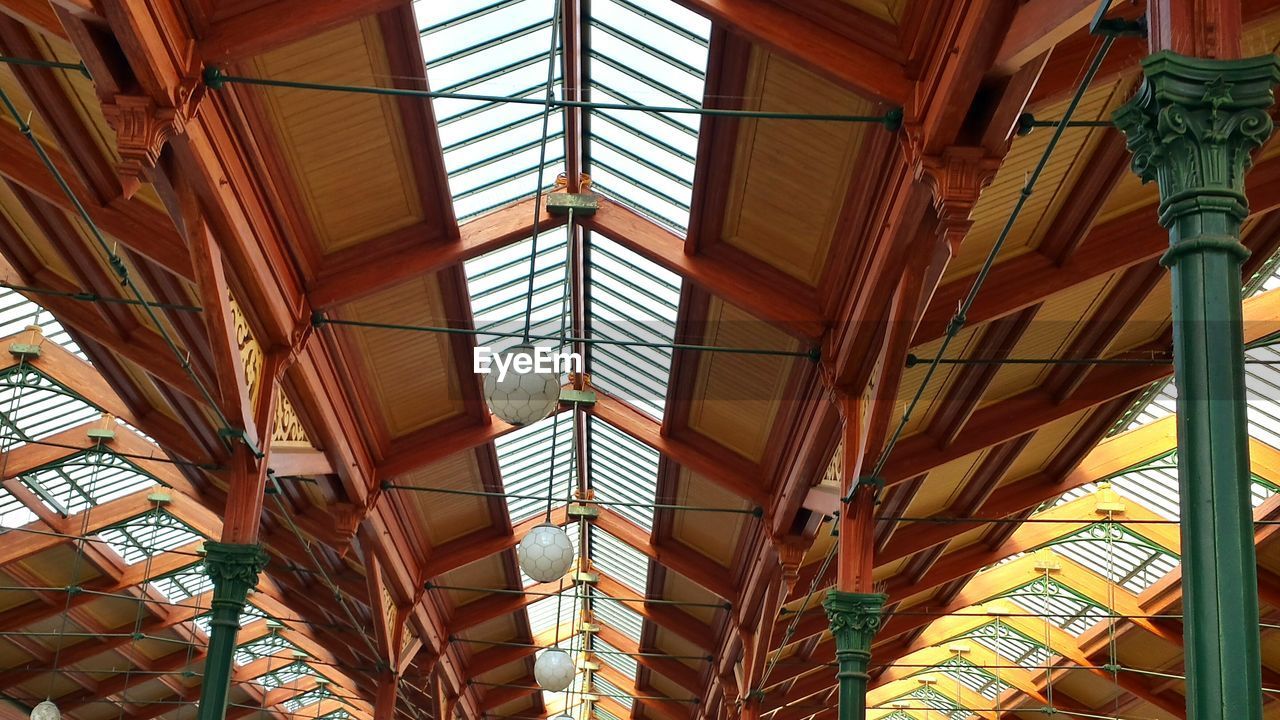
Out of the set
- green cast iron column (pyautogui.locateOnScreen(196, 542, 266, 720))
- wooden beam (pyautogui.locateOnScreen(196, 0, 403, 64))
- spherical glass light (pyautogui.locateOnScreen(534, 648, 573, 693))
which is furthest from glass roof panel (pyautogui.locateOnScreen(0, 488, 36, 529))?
wooden beam (pyautogui.locateOnScreen(196, 0, 403, 64))

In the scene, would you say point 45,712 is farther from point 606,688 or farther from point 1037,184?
point 606,688

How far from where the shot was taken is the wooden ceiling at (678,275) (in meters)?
10.5

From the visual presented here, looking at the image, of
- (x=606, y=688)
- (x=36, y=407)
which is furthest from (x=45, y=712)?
(x=606, y=688)

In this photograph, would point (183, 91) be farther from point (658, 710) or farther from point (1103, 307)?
point (658, 710)

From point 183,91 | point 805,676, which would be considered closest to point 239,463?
point 183,91

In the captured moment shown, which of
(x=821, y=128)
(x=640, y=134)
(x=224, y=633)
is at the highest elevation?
(x=640, y=134)

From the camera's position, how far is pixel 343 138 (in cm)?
1308

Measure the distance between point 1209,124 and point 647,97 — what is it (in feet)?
28.6

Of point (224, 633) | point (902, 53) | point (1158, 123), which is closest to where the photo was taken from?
point (1158, 123)

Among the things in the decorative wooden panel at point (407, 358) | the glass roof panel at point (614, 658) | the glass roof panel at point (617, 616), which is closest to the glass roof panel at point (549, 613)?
the glass roof panel at point (617, 616)

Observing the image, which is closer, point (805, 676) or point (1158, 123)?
point (1158, 123)

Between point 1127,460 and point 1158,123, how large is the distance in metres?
16.1

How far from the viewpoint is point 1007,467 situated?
772 inches

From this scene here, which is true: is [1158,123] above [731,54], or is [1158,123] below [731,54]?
below
